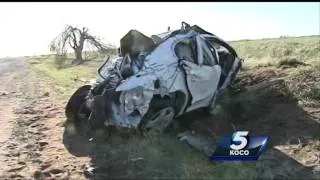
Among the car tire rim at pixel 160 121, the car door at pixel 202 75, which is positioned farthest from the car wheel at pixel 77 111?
the car door at pixel 202 75

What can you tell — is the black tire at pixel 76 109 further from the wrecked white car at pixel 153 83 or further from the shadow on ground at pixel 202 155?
the shadow on ground at pixel 202 155

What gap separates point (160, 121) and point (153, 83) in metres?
0.76

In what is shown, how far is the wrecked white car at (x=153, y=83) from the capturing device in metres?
8.81

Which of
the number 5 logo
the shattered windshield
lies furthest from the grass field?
the shattered windshield

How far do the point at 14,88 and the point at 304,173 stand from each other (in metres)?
14.8

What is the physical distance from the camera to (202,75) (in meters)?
9.84

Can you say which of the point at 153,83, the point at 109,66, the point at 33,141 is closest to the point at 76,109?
the point at 109,66

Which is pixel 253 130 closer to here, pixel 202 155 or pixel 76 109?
pixel 202 155

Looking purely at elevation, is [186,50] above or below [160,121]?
above

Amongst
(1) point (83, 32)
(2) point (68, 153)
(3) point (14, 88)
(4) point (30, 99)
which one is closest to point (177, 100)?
(2) point (68, 153)

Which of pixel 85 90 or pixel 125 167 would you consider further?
pixel 85 90

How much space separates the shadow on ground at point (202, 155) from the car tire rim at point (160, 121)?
0.26 m

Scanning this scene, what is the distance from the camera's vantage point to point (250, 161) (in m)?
7.34

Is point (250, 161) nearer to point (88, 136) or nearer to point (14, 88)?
point (88, 136)
